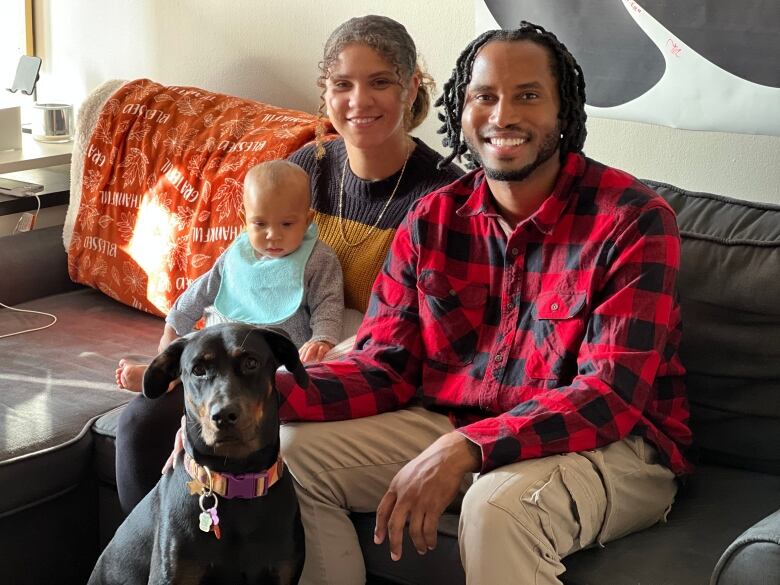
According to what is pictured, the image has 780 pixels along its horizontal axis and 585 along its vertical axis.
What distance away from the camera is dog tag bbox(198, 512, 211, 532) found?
1648 mm

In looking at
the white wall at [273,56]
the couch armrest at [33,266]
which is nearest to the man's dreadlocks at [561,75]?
the white wall at [273,56]

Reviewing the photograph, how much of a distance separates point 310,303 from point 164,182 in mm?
784

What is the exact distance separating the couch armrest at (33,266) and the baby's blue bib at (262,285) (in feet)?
2.91

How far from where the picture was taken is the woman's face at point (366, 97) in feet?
7.77

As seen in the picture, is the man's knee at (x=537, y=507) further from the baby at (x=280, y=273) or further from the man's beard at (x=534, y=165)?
the baby at (x=280, y=273)

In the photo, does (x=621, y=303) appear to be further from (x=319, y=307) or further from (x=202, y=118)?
(x=202, y=118)

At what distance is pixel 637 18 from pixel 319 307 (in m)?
0.94

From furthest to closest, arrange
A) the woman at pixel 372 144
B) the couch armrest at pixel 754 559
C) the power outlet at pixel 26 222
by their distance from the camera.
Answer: the power outlet at pixel 26 222
the woman at pixel 372 144
the couch armrest at pixel 754 559

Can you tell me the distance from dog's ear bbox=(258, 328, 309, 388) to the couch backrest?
0.79 m

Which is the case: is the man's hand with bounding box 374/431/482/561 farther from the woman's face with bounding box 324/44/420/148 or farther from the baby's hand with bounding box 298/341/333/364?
the woman's face with bounding box 324/44/420/148

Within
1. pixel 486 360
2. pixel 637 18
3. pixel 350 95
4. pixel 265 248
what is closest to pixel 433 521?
pixel 486 360

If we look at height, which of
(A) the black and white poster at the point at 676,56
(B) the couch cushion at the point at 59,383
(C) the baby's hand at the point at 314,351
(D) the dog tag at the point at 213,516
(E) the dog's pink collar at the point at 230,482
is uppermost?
(A) the black and white poster at the point at 676,56

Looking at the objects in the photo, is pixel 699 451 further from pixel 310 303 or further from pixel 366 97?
pixel 366 97

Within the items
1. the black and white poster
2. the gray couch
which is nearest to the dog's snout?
the gray couch
